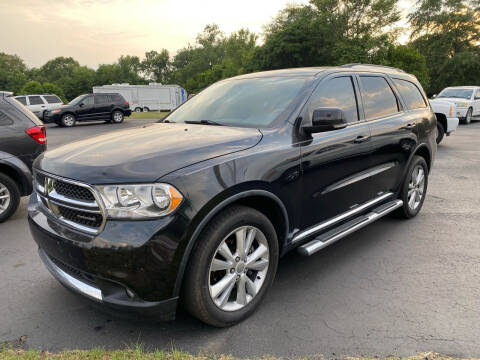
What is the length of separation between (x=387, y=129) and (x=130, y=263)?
9.88 ft

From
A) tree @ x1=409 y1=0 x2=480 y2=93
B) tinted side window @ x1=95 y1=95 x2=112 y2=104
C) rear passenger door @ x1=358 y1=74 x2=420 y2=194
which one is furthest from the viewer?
tree @ x1=409 y1=0 x2=480 y2=93

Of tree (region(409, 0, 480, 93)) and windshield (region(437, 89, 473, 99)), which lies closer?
windshield (region(437, 89, 473, 99))

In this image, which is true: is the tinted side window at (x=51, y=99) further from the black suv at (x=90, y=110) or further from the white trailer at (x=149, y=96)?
the white trailer at (x=149, y=96)

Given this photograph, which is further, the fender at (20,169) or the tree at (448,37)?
the tree at (448,37)

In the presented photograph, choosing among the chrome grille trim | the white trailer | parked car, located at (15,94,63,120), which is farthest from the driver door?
the white trailer

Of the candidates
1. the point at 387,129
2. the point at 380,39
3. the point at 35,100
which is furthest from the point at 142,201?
the point at 380,39

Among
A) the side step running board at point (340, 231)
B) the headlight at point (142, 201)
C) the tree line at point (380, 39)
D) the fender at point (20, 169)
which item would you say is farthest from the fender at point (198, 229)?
the tree line at point (380, 39)

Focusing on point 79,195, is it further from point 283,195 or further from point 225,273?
point 283,195

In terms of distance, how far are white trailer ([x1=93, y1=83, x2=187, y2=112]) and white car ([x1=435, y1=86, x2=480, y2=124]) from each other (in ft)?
93.2

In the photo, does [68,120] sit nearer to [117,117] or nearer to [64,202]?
[117,117]

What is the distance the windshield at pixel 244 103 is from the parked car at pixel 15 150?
7.39 ft

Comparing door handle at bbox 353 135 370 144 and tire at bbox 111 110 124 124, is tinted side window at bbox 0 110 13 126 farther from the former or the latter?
tire at bbox 111 110 124 124

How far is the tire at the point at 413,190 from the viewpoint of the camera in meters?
4.38

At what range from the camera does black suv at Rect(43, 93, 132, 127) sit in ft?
63.3
